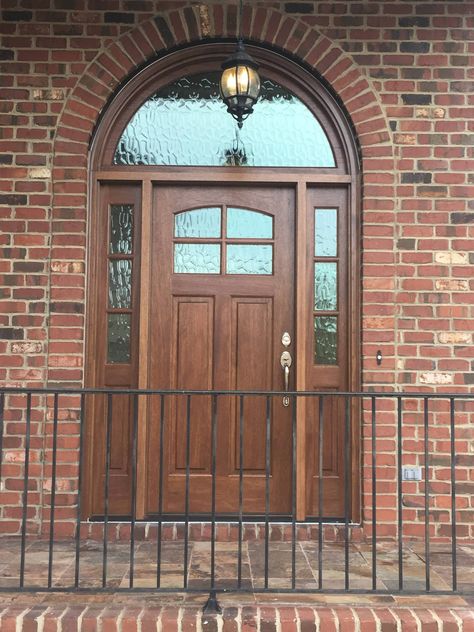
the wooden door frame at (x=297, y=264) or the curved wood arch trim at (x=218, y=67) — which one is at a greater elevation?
the curved wood arch trim at (x=218, y=67)

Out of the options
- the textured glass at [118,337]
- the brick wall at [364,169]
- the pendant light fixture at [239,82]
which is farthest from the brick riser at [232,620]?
the pendant light fixture at [239,82]

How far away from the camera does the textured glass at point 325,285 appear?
404 centimetres

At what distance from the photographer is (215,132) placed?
410 cm

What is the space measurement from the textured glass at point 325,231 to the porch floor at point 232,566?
1889 millimetres

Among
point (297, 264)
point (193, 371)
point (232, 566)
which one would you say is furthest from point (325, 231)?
point (232, 566)

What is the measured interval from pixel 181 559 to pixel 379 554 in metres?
1.15

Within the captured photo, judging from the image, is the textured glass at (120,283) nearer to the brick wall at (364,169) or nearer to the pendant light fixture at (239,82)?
the brick wall at (364,169)

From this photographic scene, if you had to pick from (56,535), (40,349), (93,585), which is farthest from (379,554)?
(40,349)

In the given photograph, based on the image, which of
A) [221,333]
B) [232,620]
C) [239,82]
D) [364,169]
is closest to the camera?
[232,620]

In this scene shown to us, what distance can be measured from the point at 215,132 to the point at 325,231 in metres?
1.01

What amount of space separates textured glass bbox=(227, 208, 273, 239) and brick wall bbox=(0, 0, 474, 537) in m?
0.65

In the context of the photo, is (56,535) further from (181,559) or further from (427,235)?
(427,235)

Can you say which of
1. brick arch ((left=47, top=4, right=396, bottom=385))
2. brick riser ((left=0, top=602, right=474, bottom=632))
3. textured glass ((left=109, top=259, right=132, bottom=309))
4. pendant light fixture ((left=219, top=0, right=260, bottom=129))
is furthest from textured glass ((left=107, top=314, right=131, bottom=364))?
brick riser ((left=0, top=602, right=474, bottom=632))

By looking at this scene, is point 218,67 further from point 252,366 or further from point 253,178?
point 252,366
